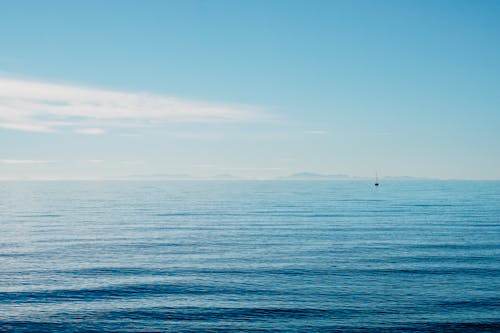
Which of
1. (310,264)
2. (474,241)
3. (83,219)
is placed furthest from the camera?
(83,219)

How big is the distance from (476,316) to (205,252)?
2708 centimetres

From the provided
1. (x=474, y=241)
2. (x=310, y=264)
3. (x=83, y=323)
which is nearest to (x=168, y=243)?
(x=310, y=264)

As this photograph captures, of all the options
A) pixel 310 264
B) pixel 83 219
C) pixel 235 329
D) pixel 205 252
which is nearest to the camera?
pixel 235 329

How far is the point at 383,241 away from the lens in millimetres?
56125

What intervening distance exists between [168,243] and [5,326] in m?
30.0

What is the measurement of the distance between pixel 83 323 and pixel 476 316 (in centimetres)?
2213

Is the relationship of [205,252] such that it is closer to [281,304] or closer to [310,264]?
[310,264]

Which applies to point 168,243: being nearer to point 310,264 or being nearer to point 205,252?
point 205,252

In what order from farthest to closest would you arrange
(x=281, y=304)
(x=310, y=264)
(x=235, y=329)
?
(x=310, y=264) → (x=281, y=304) → (x=235, y=329)

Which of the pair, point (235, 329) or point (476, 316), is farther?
point (476, 316)

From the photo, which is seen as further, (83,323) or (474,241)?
(474,241)

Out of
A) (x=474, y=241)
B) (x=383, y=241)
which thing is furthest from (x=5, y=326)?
(x=474, y=241)

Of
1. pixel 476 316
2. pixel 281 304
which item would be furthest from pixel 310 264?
pixel 476 316

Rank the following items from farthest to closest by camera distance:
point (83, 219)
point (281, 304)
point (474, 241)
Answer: point (83, 219)
point (474, 241)
point (281, 304)
